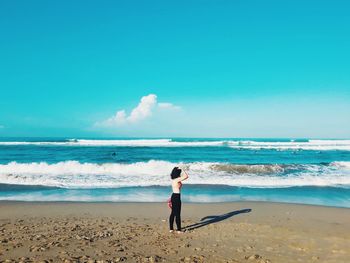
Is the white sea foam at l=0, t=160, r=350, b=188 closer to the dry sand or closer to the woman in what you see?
the dry sand

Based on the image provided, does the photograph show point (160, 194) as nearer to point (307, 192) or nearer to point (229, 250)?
point (307, 192)

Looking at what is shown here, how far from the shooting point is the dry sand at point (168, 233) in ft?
21.3

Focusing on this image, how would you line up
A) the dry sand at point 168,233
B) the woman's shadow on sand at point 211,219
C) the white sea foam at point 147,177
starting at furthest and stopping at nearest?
the white sea foam at point 147,177, the woman's shadow on sand at point 211,219, the dry sand at point 168,233

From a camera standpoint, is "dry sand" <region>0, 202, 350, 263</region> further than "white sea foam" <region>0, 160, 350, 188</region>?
No

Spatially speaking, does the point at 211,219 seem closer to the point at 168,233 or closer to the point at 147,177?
the point at 168,233

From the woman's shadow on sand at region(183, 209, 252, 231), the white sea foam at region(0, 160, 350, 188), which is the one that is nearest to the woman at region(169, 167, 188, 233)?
the woman's shadow on sand at region(183, 209, 252, 231)

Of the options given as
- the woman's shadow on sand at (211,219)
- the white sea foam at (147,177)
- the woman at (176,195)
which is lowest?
the woman's shadow on sand at (211,219)

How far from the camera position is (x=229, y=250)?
693 centimetres

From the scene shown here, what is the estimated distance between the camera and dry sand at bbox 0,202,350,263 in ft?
21.3

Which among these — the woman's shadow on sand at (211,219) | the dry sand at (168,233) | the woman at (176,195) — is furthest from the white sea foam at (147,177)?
the woman at (176,195)

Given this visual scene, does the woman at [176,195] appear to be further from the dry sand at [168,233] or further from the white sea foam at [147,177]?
the white sea foam at [147,177]

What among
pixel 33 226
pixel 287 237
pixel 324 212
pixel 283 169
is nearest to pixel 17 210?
pixel 33 226

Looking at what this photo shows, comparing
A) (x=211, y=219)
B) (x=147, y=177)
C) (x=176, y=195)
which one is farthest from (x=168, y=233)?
(x=147, y=177)

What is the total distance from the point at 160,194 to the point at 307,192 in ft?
21.3
